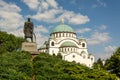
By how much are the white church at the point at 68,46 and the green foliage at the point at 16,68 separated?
207 feet

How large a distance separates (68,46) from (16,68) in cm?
6815

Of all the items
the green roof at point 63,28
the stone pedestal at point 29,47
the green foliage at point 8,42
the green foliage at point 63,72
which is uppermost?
the green roof at point 63,28

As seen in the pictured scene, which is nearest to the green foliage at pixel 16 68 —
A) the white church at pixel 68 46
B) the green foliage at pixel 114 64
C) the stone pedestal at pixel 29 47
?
the stone pedestal at pixel 29 47

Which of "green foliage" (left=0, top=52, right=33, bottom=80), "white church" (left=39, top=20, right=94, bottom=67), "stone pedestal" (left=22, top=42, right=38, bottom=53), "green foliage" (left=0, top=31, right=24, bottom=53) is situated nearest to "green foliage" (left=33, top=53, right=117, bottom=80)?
"green foliage" (left=0, top=52, right=33, bottom=80)

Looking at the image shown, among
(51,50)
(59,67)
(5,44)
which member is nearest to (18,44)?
(5,44)

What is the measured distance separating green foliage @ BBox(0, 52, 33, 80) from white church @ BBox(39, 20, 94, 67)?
6307 cm

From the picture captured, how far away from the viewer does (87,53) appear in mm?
90312

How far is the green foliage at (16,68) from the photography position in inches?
602

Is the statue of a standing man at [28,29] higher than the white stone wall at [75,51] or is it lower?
lower

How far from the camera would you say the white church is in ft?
279

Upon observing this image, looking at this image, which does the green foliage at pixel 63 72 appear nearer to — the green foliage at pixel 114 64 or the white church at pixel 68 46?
the green foliage at pixel 114 64

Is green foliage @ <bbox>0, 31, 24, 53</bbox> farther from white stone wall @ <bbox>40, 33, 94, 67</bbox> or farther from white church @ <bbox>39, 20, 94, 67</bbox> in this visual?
white stone wall @ <bbox>40, 33, 94, 67</bbox>

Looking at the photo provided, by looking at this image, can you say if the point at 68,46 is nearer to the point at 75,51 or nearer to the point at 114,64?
the point at 75,51

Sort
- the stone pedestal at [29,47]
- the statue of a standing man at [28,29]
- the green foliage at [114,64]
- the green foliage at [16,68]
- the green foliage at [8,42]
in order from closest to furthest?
the green foliage at [16,68] < the stone pedestal at [29,47] < the statue of a standing man at [28,29] < the green foliage at [8,42] < the green foliage at [114,64]
